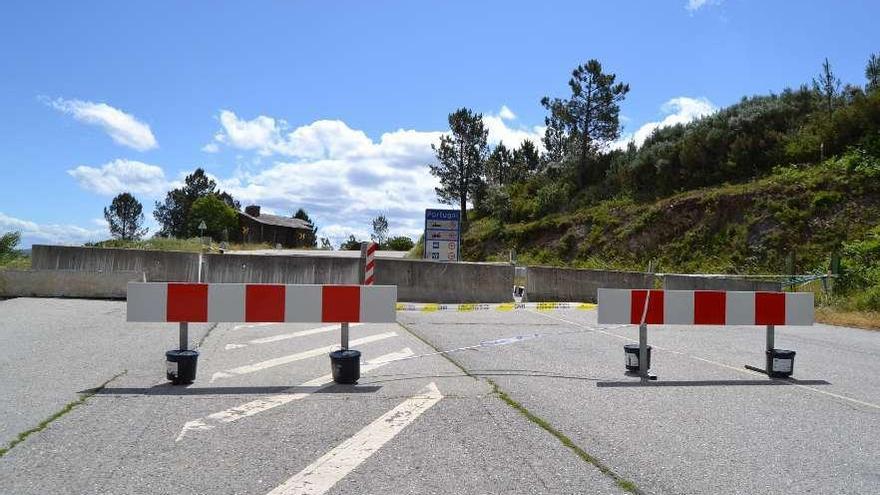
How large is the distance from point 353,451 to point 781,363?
5718 mm

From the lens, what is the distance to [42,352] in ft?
30.2

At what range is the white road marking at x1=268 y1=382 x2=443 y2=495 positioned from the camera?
4.29 metres

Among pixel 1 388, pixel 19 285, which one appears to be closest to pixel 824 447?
pixel 1 388

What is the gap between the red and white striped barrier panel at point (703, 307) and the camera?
836 centimetres

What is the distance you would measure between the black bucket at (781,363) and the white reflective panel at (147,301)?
282 inches

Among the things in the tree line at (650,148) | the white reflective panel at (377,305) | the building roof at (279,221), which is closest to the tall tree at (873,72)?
the tree line at (650,148)

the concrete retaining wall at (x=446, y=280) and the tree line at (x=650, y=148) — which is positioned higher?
the tree line at (x=650, y=148)

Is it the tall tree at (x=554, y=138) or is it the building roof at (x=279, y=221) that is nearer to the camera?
the tall tree at (x=554, y=138)

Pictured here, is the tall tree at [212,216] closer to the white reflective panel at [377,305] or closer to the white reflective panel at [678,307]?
the white reflective panel at [377,305]

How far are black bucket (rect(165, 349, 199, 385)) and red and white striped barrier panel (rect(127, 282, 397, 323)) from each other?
18.8 inches

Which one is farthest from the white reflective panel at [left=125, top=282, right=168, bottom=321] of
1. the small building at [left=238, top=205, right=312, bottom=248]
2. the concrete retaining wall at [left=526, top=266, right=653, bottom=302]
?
the small building at [left=238, top=205, right=312, bottom=248]

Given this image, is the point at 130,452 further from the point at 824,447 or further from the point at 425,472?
the point at 824,447

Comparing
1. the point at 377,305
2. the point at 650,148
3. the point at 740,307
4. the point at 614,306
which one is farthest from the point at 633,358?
the point at 650,148

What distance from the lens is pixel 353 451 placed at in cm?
501
